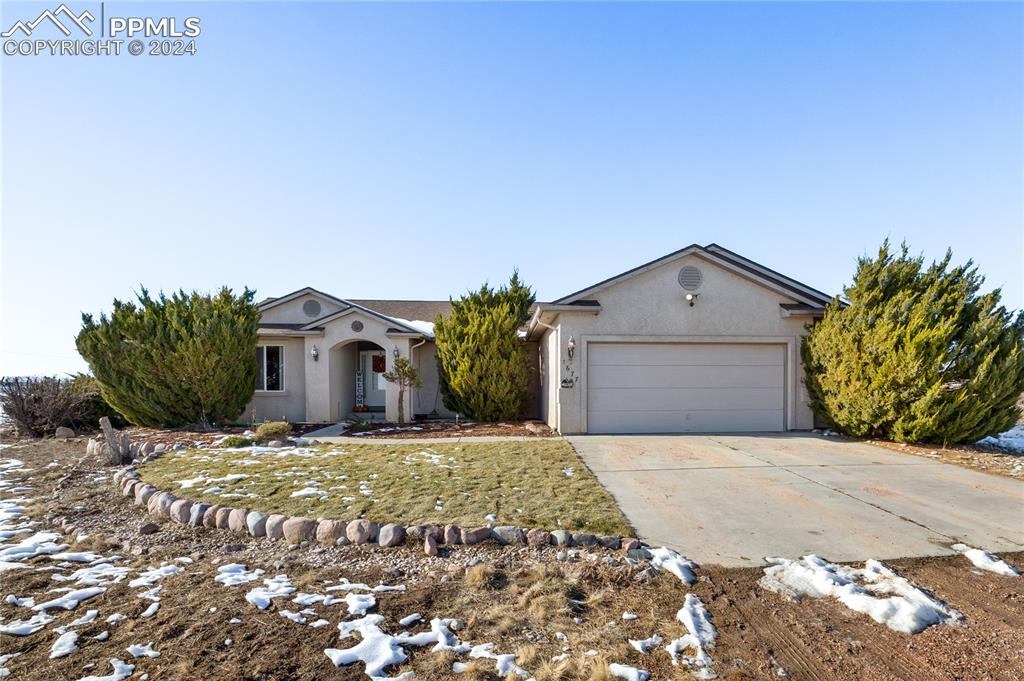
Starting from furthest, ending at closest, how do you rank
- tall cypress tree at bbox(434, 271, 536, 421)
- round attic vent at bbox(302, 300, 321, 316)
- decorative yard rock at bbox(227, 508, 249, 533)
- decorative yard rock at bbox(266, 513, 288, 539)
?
round attic vent at bbox(302, 300, 321, 316)
tall cypress tree at bbox(434, 271, 536, 421)
decorative yard rock at bbox(227, 508, 249, 533)
decorative yard rock at bbox(266, 513, 288, 539)

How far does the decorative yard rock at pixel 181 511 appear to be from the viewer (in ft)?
16.7

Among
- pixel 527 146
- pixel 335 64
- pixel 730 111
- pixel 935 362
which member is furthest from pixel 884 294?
pixel 335 64

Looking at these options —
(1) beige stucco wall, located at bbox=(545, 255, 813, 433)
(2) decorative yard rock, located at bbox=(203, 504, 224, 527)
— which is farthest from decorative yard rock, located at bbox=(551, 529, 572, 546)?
(1) beige stucco wall, located at bbox=(545, 255, 813, 433)

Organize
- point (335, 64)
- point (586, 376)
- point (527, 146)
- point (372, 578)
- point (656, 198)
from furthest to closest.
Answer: point (656, 198) < point (527, 146) < point (586, 376) < point (335, 64) < point (372, 578)

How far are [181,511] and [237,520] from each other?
812 mm

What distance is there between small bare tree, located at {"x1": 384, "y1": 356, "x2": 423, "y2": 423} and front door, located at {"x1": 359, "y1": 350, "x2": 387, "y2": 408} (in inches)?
112

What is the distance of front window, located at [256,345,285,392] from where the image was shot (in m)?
13.8

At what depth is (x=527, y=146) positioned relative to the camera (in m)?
11.9

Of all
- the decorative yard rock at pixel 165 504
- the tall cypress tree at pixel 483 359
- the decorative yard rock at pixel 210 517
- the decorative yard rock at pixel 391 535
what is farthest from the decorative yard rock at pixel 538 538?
the tall cypress tree at pixel 483 359

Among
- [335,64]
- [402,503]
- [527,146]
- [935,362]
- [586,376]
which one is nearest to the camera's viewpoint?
[402,503]

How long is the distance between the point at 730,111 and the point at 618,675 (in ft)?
40.1

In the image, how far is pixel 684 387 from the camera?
1088cm

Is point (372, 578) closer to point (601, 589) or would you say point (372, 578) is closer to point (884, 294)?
point (601, 589)

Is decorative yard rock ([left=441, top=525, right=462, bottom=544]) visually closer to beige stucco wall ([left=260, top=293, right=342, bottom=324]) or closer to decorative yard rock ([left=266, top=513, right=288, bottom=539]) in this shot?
decorative yard rock ([left=266, top=513, right=288, bottom=539])
